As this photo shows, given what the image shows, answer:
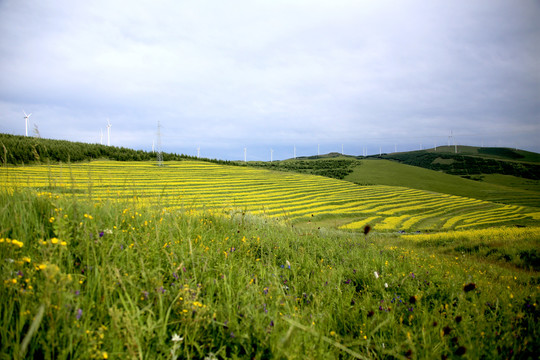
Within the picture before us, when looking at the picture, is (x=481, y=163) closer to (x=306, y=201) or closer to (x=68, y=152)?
(x=306, y=201)

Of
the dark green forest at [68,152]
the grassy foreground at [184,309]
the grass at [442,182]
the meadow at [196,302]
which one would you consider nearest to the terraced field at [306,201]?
the dark green forest at [68,152]

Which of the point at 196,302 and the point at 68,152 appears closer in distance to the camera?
the point at 196,302

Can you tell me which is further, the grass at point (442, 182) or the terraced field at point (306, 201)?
the grass at point (442, 182)

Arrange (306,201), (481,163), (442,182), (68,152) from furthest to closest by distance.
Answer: (481,163) < (442,182) < (306,201) < (68,152)

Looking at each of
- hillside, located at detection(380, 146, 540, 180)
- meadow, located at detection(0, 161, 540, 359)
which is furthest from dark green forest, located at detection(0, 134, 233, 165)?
hillside, located at detection(380, 146, 540, 180)

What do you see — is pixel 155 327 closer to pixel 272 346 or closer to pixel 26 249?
pixel 272 346

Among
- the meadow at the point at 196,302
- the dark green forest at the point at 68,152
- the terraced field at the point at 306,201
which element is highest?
the dark green forest at the point at 68,152

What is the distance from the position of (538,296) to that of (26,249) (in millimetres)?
6684

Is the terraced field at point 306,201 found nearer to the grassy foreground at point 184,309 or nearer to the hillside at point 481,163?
the grassy foreground at point 184,309

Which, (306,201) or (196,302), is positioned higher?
(196,302)

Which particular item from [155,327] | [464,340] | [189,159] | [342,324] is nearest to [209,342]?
[155,327]

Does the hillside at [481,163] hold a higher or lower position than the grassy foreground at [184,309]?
higher

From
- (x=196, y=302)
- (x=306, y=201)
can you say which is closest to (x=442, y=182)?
(x=306, y=201)

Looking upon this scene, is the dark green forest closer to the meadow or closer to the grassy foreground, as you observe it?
the meadow
